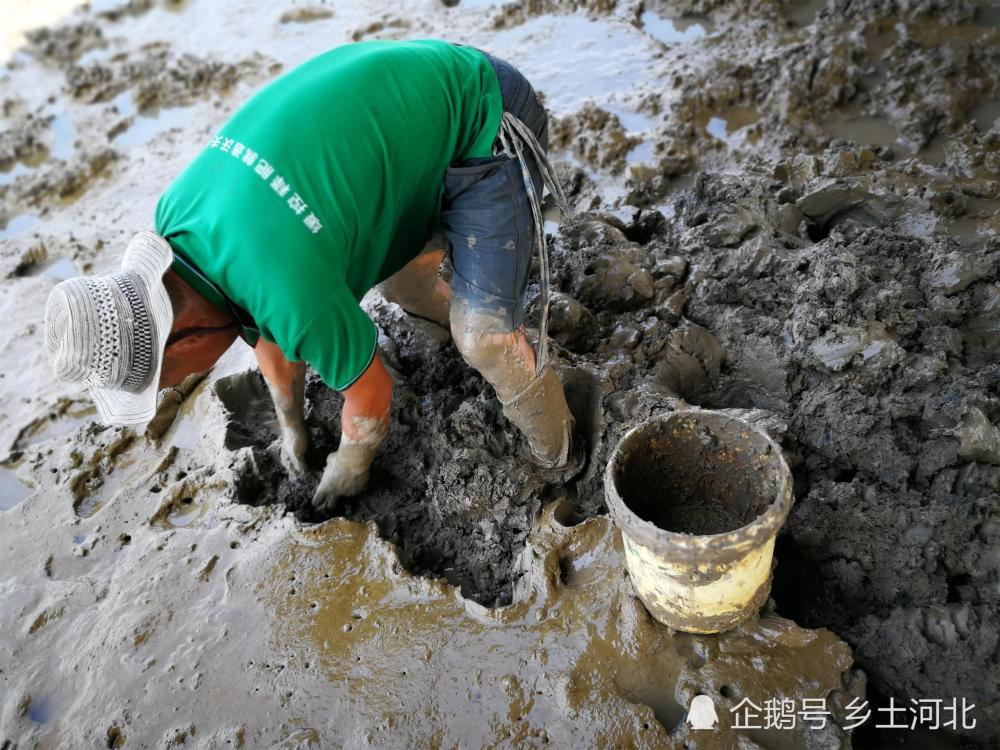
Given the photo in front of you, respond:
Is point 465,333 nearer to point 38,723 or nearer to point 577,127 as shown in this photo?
point 38,723

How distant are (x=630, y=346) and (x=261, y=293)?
61.8 inches

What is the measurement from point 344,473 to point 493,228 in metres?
1.06

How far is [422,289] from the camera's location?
294 centimetres

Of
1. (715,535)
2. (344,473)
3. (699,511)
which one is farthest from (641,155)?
(715,535)

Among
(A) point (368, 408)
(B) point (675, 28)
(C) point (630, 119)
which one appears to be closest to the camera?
(A) point (368, 408)

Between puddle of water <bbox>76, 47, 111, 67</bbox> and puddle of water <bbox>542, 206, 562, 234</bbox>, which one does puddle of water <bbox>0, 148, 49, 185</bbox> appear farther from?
puddle of water <bbox>542, 206, 562, 234</bbox>

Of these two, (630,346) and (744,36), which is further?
(744,36)

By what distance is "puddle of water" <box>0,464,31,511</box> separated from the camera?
319 centimetres

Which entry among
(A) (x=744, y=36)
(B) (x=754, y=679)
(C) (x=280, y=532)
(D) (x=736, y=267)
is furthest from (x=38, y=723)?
(A) (x=744, y=36)

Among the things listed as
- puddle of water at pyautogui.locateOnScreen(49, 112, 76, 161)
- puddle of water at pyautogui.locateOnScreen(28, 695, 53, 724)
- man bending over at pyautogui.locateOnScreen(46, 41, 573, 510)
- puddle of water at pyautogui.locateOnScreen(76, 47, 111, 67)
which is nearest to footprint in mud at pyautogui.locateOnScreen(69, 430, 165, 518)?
puddle of water at pyautogui.locateOnScreen(28, 695, 53, 724)

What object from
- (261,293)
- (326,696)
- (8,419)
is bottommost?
(8,419)

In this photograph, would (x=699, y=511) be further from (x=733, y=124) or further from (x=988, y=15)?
(x=988, y=15)

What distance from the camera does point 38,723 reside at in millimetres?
2246

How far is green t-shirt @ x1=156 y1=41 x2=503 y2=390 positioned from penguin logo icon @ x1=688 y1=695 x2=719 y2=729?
1287mm
